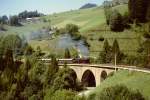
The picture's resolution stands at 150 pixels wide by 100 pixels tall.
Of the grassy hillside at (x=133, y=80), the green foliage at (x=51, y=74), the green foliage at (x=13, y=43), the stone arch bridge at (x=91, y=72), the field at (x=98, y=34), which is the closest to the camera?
the grassy hillside at (x=133, y=80)

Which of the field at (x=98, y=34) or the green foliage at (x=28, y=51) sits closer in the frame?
the field at (x=98, y=34)

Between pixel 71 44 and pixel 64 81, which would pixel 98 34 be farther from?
pixel 64 81

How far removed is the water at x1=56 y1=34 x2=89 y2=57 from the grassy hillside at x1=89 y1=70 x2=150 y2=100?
55995mm

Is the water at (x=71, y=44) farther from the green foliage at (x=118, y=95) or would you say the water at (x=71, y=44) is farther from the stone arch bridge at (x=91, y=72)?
the green foliage at (x=118, y=95)

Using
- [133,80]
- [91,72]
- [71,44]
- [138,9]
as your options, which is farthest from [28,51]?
[133,80]

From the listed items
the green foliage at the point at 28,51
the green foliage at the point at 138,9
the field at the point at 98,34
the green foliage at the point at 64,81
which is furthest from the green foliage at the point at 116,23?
the green foliage at the point at 64,81

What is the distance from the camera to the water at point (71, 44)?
5047 inches

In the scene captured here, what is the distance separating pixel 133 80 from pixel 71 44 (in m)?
77.6

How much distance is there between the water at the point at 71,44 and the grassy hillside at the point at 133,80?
56.0 metres

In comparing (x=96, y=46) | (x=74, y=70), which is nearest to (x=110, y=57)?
(x=74, y=70)

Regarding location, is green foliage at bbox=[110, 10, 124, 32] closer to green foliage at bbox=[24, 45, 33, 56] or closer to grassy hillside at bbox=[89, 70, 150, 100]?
green foliage at bbox=[24, 45, 33, 56]

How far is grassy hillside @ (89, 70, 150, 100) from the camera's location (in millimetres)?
55306

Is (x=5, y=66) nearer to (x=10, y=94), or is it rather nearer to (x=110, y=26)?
(x=10, y=94)

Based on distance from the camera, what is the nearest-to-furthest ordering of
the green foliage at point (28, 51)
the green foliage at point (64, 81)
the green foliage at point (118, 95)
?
1. the green foliage at point (118, 95)
2. the green foliage at point (64, 81)
3. the green foliage at point (28, 51)
